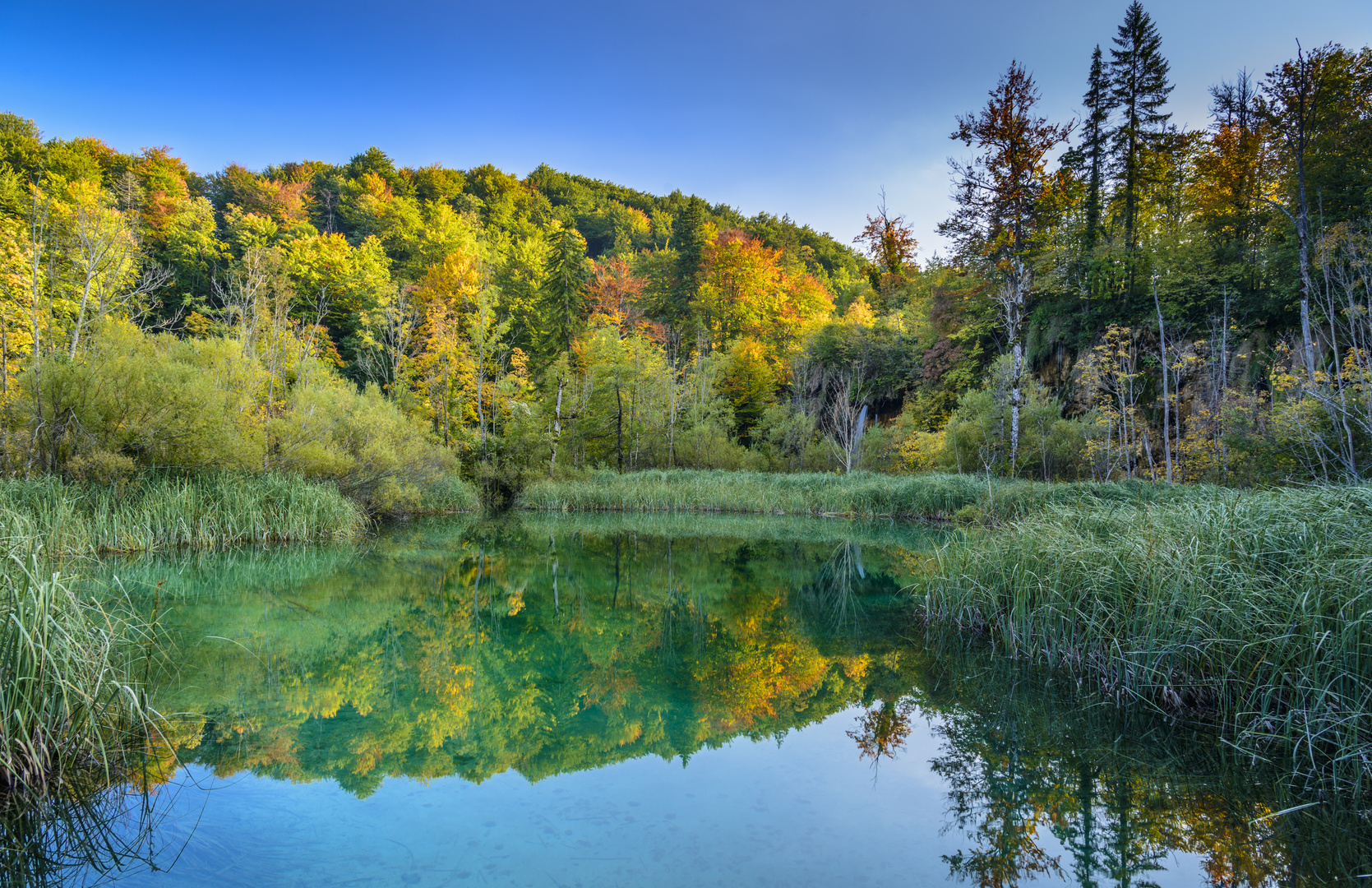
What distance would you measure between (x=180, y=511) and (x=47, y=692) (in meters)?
9.64

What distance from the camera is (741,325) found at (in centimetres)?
3297

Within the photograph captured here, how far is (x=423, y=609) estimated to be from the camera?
8289 millimetres

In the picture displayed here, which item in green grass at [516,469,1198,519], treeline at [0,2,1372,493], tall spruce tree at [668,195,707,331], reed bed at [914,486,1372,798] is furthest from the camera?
tall spruce tree at [668,195,707,331]

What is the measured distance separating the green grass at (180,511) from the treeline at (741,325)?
0.52 meters

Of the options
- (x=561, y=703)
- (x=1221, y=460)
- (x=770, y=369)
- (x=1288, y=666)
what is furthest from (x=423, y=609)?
(x=770, y=369)

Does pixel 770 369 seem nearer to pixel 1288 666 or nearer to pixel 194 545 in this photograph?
pixel 194 545

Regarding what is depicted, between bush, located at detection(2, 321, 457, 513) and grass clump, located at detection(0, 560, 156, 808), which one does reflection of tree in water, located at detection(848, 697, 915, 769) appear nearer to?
grass clump, located at detection(0, 560, 156, 808)

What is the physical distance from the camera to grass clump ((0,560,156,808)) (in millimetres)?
2938

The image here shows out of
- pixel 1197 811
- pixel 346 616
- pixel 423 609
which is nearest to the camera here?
pixel 1197 811

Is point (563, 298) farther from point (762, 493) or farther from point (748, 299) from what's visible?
point (762, 493)

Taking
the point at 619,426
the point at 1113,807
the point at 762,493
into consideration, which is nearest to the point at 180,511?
the point at 1113,807

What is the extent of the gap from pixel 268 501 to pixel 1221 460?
61.4 feet

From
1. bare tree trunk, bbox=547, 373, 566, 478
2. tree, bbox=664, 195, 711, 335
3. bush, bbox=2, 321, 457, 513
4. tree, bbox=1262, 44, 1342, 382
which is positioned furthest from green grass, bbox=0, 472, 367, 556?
tree, bbox=664, 195, 711, 335

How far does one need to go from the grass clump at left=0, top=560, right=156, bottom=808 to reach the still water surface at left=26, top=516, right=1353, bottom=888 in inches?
20.2
